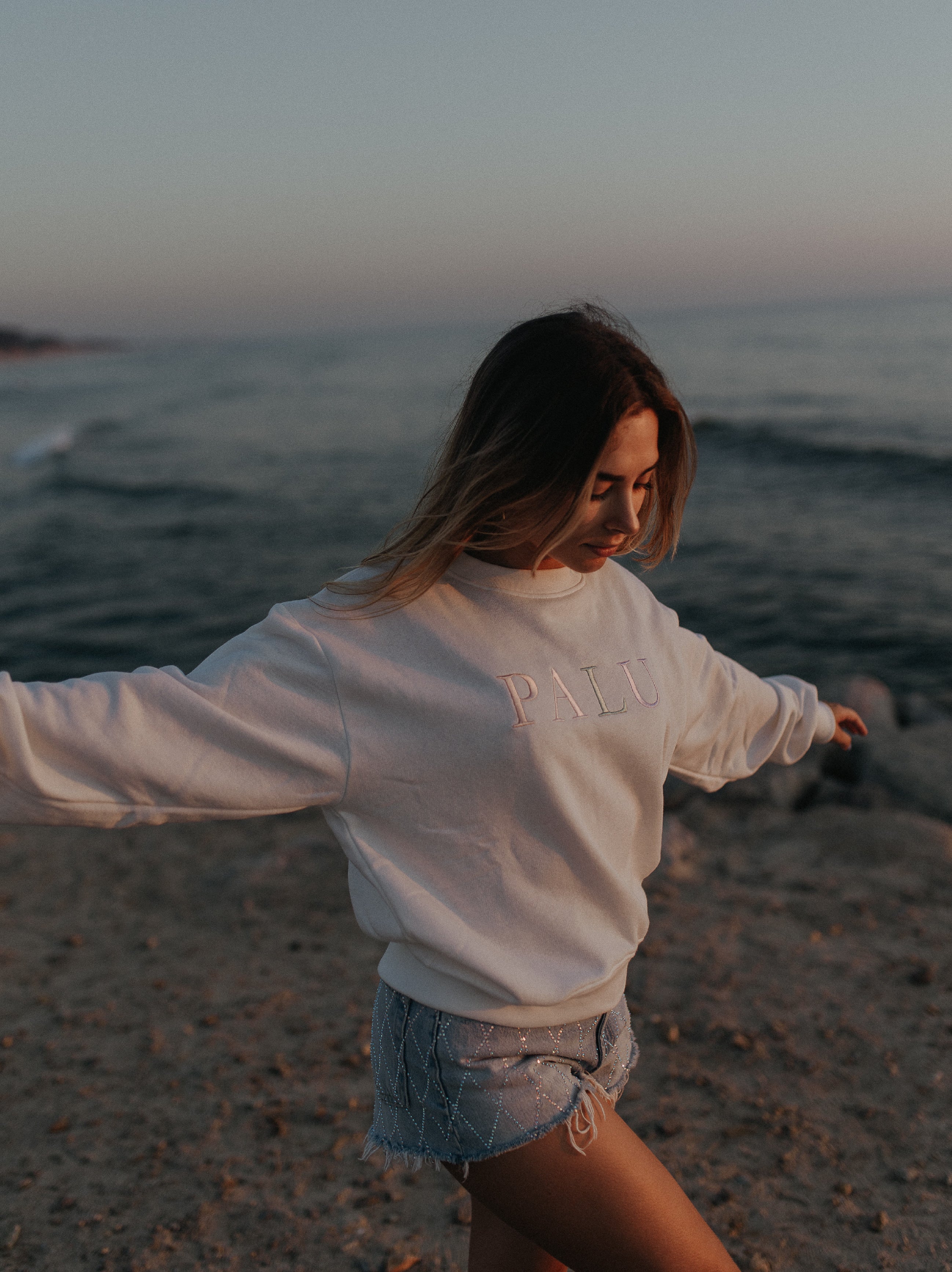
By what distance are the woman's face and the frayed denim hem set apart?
98 centimetres

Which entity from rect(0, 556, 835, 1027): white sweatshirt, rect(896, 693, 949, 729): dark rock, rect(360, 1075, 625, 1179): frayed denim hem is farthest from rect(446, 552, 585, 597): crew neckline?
rect(896, 693, 949, 729): dark rock

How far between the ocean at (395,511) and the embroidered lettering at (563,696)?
0.63m

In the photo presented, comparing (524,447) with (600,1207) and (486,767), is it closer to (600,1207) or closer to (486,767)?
(486,767)

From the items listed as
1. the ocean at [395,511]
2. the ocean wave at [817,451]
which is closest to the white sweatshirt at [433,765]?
the ocean at [395,511]

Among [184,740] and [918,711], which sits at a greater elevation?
[184,740]

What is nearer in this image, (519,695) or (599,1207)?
(599,1207)

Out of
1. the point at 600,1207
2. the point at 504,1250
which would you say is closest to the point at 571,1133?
the point at 600,1207

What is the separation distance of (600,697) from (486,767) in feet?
0.91

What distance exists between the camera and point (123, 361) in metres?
69.0

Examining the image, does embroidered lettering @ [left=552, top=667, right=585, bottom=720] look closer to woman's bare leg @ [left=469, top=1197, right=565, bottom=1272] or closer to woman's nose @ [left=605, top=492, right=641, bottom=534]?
woman's nose @ [left=605, top=492, right=641, bottom=534]

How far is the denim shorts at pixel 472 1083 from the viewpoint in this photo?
1.68 meters

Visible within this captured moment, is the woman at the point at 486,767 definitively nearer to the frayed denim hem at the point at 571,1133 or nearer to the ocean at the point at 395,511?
the frayed denim hem at the point at 571,1133

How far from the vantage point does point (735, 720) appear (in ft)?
7.68

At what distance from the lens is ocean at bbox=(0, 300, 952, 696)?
9.25 m
